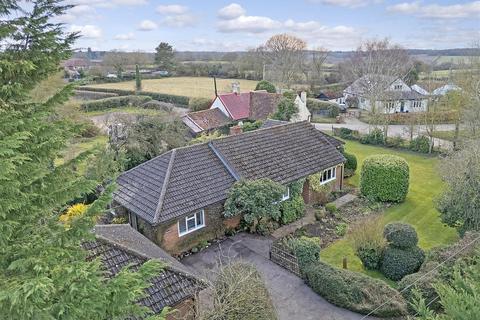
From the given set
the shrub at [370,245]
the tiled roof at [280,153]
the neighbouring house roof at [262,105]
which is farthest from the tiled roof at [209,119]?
the shrub at [370,245]

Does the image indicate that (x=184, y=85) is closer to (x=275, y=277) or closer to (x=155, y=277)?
(x=275, y=277)

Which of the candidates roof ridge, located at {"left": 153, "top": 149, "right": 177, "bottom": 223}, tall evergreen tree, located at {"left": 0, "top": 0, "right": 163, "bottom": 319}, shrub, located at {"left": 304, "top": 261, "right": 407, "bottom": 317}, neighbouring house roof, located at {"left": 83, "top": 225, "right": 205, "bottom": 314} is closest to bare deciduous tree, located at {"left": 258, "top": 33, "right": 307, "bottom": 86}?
roof ridge, located at {"left": 153, "top": 149, "right": 177, "bottom": 223}

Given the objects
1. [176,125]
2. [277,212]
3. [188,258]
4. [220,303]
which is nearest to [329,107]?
[176,125]

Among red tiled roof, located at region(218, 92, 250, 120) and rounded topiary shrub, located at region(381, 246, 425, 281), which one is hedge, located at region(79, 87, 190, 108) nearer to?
red tiled roof, located at region(218, 92, 250, 120)

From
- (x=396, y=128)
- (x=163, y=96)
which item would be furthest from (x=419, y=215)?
(x=163, y=96)

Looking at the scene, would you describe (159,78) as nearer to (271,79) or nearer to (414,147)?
(271,79)

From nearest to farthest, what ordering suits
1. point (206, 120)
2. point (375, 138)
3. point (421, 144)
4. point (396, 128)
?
1. point (421, 144)
2. point (375, 138)
3. point (206, 120)
4. point (396, 128)

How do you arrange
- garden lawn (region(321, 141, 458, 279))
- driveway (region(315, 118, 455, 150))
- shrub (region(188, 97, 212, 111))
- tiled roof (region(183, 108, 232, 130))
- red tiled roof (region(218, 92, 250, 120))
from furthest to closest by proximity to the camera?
shrub (region(188, 97, 212, 111)), red tiled roof (region(218, 92, 250, 120)), tiled roof (region(183, 108, 232, 130)), driveway (region(315, 118, 455, 150)), garden lawn (region(321, 141, 458, 279))
